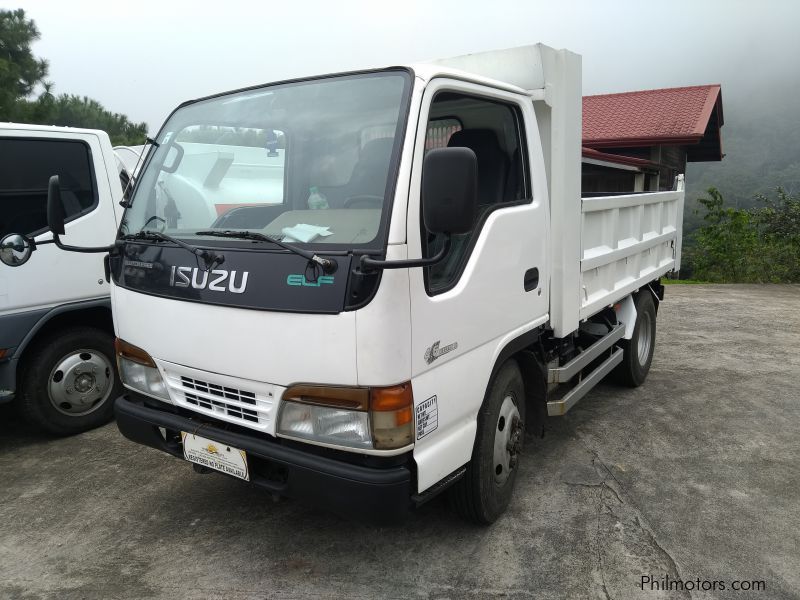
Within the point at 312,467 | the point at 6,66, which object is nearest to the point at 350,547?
the point at 312,467

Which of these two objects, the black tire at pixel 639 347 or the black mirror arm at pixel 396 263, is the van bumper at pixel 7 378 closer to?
the black mirror arm at pixel 396 263

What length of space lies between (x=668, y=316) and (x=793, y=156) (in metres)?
77.5

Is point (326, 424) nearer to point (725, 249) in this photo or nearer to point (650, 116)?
point (650, 116)

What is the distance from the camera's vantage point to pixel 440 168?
7.03ft

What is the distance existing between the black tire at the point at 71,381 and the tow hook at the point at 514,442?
9.92ft

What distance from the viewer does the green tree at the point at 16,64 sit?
38.9 ft

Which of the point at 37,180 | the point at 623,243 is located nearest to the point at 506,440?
the point at 623,243

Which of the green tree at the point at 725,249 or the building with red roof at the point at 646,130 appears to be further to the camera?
the green tree at the point at 725,249

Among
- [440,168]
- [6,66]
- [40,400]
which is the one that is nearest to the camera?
[440,168]

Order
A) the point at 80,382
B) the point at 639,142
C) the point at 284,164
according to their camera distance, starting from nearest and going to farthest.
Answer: the point at 284,164, the point at 80,382, the point at 639,142

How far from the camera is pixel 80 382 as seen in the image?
173 inches

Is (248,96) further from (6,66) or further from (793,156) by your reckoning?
(793,156)

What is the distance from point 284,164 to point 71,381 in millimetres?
2665

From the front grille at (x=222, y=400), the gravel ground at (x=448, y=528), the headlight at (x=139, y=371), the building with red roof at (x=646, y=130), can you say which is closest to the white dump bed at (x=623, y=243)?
the gravel ground at (x=448, y=528)
